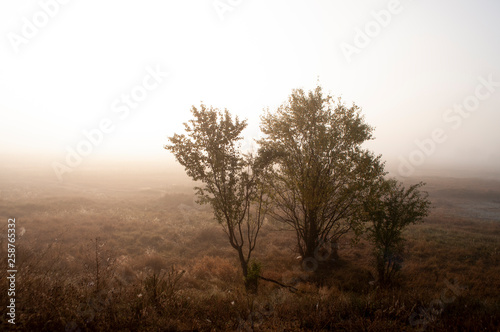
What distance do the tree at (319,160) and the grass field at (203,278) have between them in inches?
184

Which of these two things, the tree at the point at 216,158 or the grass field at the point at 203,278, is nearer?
the grass field at the point at 203,278

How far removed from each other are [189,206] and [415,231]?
3288cm

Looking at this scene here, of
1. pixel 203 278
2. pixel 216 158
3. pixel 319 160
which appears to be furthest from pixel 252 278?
pixel 319 160

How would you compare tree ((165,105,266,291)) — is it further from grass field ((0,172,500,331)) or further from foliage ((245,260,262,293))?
grass field ((0,172,500,331))

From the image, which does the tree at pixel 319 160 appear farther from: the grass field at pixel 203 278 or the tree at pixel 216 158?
the grass field at pixel 203 278

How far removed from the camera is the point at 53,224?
Answer: 23188mm

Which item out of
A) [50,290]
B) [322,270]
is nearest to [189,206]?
[322,270]

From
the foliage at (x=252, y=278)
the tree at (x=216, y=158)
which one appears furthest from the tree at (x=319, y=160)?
the foliage at (x=252, y=278)

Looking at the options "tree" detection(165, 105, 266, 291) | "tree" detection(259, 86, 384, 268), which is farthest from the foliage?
"tree" detection(259, 86, 384, 268)

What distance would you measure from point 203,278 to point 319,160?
1086 centimetres

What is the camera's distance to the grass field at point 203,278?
6.02 metres

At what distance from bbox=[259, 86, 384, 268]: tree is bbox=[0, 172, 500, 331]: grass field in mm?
4668

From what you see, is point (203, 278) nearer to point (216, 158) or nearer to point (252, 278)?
point (252, 278)

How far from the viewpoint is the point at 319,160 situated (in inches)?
635
